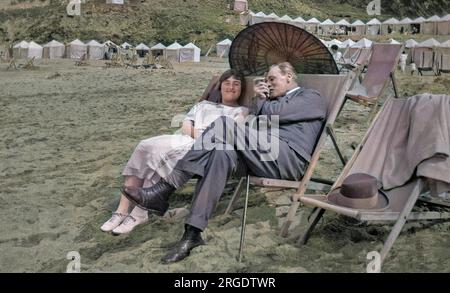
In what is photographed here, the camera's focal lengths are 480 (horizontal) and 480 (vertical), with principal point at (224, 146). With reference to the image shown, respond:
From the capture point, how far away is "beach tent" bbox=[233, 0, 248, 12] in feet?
188

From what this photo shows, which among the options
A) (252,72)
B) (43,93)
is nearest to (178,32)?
(43,93)

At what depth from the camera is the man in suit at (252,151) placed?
2.81 m

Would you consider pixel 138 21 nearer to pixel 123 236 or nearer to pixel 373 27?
pixel 373 27

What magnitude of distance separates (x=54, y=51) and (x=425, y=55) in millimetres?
29493

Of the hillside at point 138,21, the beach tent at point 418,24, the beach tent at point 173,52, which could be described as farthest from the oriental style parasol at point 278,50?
the beach tent at point 418,24

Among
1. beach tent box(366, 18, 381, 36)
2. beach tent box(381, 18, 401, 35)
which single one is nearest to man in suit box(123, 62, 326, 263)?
beach tent box(381, 18, 401, 35)

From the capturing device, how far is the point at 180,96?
35.1 ft

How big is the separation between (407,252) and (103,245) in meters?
1.88

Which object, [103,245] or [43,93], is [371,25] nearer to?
[43,93]

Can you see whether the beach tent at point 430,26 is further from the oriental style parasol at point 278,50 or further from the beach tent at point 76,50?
the oriental style parasol at point 278,50

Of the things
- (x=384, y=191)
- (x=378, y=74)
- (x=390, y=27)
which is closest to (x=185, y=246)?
(x=384, y=191)

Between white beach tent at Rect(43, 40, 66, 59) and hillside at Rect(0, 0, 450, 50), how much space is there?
5.93 meters

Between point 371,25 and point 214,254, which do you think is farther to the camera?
point 371,25

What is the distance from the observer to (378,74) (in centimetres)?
441
